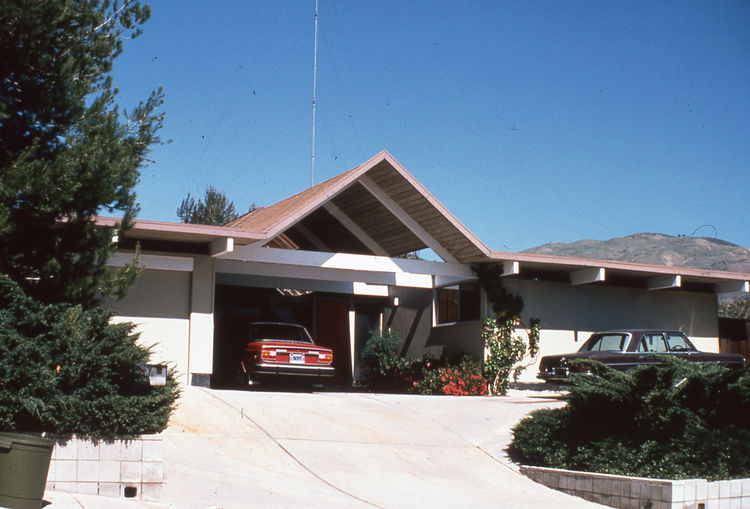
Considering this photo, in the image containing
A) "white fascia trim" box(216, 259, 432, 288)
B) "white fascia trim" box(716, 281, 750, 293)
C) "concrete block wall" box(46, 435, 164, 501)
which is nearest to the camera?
"concrete block wall" box(46, 435, 164, 501)

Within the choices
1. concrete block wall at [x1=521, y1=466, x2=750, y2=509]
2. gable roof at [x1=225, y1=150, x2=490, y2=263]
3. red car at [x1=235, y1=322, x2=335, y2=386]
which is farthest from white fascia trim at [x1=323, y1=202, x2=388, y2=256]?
concrete block wall at [x1=521, y1=466, x2=750, y2=509]

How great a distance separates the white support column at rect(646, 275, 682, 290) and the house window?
15.1ft

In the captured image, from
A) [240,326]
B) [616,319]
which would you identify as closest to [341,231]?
[240,326]

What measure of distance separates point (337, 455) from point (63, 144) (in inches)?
212

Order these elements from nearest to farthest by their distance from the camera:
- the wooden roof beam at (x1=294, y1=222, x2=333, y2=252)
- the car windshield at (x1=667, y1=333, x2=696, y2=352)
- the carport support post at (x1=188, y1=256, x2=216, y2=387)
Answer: the carport support post at (x1=188, y1=256, x2=216, y2=387) < the car windshield at (x1=667, y1=333, x2=696, y2=352) < the wooden roof beam at (x1=294, y1=222, x2=333, y2=252)

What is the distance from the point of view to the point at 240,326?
2195cm

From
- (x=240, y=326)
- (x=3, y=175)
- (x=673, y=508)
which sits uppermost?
(x=3, y=175)

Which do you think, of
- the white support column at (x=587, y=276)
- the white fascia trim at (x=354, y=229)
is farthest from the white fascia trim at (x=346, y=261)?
the white support column at (x=587, y=276)

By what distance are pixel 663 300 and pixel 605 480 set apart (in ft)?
38.6

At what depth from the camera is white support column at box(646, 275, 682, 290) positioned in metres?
19.5

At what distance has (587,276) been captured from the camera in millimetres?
18828

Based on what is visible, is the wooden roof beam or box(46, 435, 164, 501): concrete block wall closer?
box(46, 435, 164, 501): concrete block wall

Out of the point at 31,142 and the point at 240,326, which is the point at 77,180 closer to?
the point at 31,142

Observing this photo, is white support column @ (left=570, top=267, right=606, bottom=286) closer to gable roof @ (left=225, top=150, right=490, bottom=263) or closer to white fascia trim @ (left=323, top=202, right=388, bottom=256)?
gable roof @ (left=225, top=150, right=490, bottom=263)
